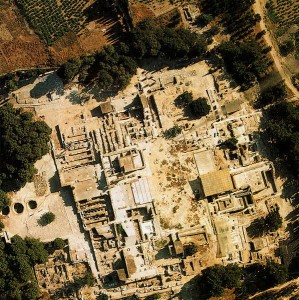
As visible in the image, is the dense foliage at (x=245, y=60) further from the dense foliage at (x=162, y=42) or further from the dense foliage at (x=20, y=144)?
the dense foliage at (x=20, y=144)

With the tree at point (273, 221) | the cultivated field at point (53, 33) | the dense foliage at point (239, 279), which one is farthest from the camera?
the cultivated field at point (53, 33)

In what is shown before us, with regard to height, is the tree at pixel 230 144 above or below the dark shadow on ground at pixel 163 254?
Answer: above

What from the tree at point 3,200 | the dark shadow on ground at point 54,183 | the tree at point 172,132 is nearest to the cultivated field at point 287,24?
the tree at point 172,132

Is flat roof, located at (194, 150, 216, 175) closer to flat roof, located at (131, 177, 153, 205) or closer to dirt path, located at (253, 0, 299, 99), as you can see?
flat roof, located at (131, 177, 153, 205)

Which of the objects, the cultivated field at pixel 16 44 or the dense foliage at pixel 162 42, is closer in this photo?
the dense foliage at pixel 162 42

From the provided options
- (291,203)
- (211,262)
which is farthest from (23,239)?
(291,203)

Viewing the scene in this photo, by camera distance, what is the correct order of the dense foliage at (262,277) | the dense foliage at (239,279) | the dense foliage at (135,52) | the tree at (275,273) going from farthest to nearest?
the dense foliage at (135,52) → the dense foliage at (262,277) → the tree at (275,273) → the dense foliage at (239,279)
